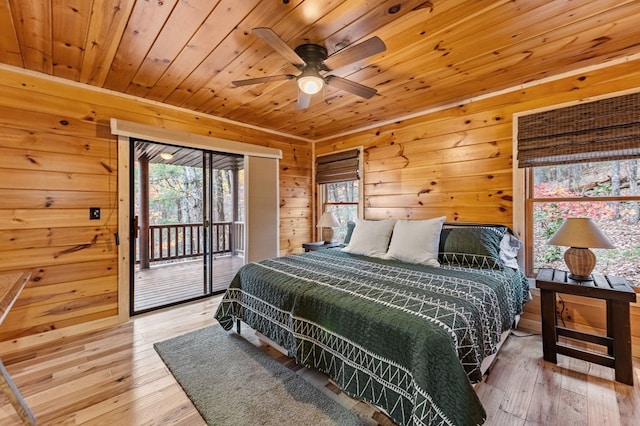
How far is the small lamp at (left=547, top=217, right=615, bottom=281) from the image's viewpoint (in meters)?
1.97

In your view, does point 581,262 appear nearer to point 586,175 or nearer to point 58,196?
point 586,175

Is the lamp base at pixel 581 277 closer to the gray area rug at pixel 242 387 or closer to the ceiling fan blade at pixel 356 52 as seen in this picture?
the gray area rug at pixel 242 387

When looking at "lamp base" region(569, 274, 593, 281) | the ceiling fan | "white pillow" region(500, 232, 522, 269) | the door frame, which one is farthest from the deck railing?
"lamp base" region(569, 274, 593, 281)

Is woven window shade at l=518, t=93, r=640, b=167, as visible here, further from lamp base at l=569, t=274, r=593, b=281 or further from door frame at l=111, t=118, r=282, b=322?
door frame at l=111, t=118, r=282, b=322

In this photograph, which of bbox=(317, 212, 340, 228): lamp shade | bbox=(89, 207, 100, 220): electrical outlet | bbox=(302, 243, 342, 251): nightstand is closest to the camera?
bbox=(89, 207, 100, 220): electrical outlet

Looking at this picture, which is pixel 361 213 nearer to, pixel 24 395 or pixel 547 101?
pixel 547 101

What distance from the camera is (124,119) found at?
113 inches

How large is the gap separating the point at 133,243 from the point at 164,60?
1855mm

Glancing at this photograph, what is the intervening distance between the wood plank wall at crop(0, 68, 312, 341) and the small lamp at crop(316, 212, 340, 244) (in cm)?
238

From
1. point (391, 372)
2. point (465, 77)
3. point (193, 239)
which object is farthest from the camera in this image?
point (193, 239)

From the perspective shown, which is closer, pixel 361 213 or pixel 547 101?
pixel 547 101

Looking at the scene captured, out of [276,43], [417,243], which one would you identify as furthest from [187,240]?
[276,43]

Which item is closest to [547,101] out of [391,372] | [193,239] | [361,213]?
[361,213]

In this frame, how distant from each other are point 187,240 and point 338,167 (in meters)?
3.59
